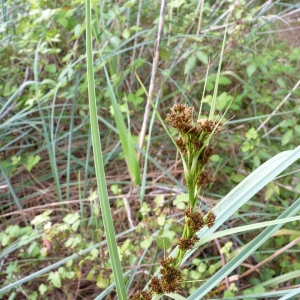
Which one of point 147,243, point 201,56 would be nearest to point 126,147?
point 147,243

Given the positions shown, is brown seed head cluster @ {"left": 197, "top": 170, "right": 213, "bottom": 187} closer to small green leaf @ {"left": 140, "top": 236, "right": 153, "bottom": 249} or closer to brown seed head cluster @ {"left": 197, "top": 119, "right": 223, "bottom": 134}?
brown seed head cluster @ {"left": 197, "top": 119, "right": 223, "bottom": 134}

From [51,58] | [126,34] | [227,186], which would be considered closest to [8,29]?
[51,58]

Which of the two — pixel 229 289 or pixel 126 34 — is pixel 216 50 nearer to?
pixel 126 34

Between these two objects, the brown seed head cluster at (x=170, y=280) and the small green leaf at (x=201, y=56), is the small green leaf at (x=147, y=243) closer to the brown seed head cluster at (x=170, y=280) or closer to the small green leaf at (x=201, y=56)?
the brown seed head cluster at (x=170, y=280)

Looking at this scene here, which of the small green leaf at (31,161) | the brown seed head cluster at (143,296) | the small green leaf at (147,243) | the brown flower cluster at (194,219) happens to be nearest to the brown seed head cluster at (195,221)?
the brown flower cluster at (194,219)

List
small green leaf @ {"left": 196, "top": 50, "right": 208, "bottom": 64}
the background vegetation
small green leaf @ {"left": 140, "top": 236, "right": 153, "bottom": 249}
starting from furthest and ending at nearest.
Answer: small green leaf @ {"left": 196, "top": 50, "right": 208, "bottom": 64}
the background vegetation
small green leaf @ {"left": 140, "top": 236, "right": 153, "bottom": 249}

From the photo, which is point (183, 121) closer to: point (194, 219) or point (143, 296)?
point (194, 219)

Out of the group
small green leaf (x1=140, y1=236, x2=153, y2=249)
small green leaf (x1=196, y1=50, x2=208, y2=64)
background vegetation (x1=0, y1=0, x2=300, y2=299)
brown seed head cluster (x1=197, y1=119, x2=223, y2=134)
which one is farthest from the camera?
small green leaf (x1=196, y1=50, x2=208, y2=64)

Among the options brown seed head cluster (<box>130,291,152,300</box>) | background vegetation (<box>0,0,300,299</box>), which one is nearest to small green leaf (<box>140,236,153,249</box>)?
background vegetation (<box>0,0,300,299</box>)
